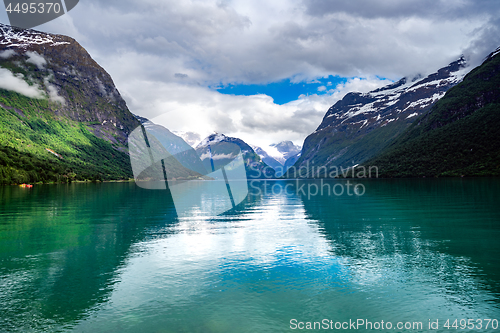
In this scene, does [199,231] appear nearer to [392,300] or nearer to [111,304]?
[111,304]

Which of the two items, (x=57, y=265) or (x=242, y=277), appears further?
(x=57, y=265)

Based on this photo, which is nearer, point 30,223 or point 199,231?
point 199,231

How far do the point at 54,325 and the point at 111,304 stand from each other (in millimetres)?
2974

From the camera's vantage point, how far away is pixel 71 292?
19.2 m

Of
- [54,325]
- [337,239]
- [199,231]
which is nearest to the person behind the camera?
[54,325]

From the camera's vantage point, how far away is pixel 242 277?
22.1 metres

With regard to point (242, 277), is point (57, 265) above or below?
above

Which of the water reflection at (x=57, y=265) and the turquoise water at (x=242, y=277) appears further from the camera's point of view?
the water reflection at (x=57, y=265)

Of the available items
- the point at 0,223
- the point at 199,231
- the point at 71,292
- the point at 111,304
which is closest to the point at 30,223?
the point at 0,223

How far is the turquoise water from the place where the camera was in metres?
15.9

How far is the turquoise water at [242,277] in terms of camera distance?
52.3ft

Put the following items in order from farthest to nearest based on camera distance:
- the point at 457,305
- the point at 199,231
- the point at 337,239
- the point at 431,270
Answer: the point at 199,231
the point at 337,239
the point at 431,270
the point at 457,305

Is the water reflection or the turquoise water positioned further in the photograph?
the water reflection

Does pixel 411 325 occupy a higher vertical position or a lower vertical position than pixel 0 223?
lower
